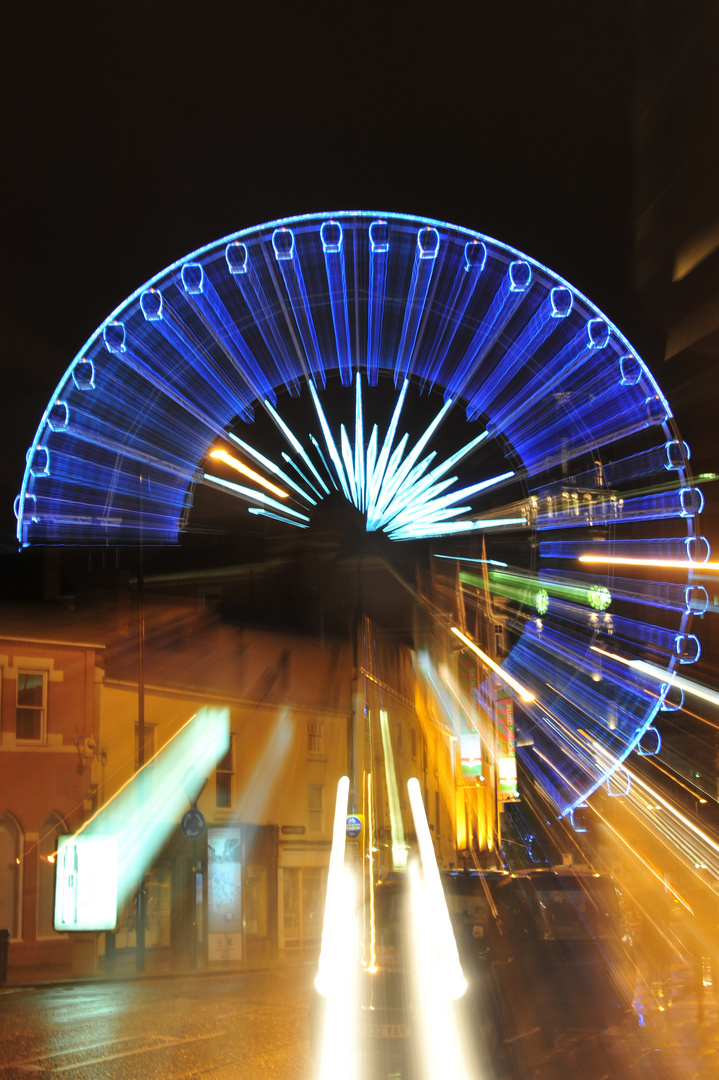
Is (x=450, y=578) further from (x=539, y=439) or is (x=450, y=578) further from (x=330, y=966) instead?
(x=330, y=966)

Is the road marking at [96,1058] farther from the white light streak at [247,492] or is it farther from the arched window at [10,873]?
the arched window at [10,873]

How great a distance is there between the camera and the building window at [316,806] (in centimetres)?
2823

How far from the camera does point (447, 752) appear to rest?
23.0 metres

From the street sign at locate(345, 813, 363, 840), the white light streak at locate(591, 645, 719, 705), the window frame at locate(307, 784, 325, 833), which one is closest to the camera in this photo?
the white light streak at locate(591, 645, 719, 705)

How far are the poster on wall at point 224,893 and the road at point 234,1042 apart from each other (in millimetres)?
10357

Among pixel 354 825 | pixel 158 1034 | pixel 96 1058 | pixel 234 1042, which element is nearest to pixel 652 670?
pixel 354 825

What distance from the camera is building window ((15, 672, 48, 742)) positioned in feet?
71.4

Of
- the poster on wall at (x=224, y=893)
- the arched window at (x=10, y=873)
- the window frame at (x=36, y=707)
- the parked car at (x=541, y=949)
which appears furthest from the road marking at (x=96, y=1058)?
the poster on wall at (x=224, y=893)

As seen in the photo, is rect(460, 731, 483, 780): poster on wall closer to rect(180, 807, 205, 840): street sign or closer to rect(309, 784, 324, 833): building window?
rect(180, 807, 205, 840): street sign

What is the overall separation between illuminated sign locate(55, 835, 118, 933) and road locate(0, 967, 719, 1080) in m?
0.95

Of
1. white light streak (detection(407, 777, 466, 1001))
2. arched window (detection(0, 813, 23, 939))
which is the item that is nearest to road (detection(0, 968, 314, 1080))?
white light streak (detection(407, 777, 466, 1001))

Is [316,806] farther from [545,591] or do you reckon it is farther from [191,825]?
[545,591]

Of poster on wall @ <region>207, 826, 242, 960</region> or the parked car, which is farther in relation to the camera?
poster on wall @ <region>207, 826, 242, 960</region>

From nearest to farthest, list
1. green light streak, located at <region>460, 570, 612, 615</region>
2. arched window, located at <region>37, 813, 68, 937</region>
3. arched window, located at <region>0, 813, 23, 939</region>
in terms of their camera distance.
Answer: green light streak, located at <region>460, 570, 612, 615</region> < arched window, located at <region>0, 813, 23, 939</region> < arched window, located at <region>37, 813, 68, 937</region>
